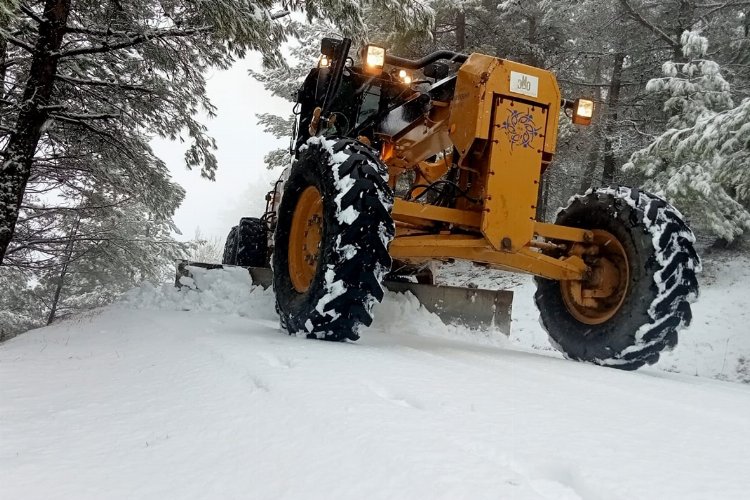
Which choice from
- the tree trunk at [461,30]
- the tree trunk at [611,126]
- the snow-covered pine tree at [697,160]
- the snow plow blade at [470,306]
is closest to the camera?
the snow plow blade at [470,306]

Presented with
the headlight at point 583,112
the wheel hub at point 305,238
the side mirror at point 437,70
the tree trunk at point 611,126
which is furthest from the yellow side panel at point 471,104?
the tree trunk at point 611,126

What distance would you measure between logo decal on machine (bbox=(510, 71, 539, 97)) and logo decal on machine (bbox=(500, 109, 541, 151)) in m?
0.14

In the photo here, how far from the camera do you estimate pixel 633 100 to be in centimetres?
1384

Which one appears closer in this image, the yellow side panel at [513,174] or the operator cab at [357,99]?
the yellow side panel at [513,174]

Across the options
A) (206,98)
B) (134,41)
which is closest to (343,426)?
(134,41)

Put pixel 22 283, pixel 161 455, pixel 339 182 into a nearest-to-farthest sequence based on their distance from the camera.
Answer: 1. pixel 161 455
2. pixel 339 182
3. pixel 22 283

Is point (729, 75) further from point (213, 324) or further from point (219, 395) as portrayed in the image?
point (219, 395)

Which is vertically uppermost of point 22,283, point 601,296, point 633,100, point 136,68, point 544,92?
point 633,100

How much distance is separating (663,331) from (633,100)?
11817mm

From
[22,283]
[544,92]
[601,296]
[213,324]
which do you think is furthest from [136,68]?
[22,283]

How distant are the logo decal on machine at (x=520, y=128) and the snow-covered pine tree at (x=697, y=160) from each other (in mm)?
4600

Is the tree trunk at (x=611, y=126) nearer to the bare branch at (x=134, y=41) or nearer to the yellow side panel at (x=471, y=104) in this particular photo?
the bare branch at (x=134, y=41)

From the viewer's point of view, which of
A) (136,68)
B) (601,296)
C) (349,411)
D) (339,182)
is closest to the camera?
(349,411)

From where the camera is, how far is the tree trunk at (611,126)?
13635mm
